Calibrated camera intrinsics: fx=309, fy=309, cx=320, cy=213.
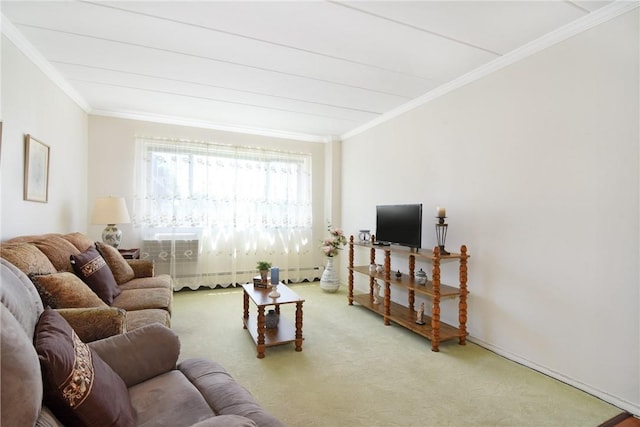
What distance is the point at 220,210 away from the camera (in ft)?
16.0

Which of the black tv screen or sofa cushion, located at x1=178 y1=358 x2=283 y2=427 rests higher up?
the black tv screen

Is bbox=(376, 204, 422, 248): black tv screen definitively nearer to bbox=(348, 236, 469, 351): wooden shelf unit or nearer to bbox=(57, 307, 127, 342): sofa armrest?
bbox=(348, 236, 469, 351): wooden shelf unit

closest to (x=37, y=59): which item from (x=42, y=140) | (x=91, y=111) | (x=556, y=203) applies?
(x=42, y=140)

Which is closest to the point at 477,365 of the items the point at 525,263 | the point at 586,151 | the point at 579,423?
the point at 579,423

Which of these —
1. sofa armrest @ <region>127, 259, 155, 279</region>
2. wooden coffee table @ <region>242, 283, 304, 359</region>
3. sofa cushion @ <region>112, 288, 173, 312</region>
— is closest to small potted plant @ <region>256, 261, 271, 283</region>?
wooden coffee table @ <region>242, 283, 304, 359</region>

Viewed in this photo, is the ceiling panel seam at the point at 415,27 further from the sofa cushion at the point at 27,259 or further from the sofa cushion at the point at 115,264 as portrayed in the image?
the sofa cushion at the point at 115,264

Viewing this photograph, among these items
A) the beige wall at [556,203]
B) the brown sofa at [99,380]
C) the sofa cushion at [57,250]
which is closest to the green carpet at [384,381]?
the beige wall at [556,203]

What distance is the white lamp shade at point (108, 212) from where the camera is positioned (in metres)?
3.70

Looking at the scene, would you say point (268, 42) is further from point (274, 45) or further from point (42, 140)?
point (42, 140)

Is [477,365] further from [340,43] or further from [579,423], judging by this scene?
[340,43]

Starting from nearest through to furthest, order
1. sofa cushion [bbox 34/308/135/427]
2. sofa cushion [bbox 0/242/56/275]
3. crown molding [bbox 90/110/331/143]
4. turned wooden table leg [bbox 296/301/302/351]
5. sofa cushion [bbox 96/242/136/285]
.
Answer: sofa cushion [bbox 34/308/135/427]
sofa cushion [bbox 0/242/56/275]
turned wooden table leg [bbox 296/301/302/351]
sofa cushion [bbox 96/242/136/285]
crown molding [bbox 90/110/331/143]

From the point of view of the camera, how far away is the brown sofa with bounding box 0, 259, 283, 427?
0.79m

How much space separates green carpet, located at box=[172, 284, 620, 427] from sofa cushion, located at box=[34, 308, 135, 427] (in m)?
1.05

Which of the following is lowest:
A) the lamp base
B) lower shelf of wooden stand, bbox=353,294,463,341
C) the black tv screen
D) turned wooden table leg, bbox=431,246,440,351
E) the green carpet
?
the green carpet
